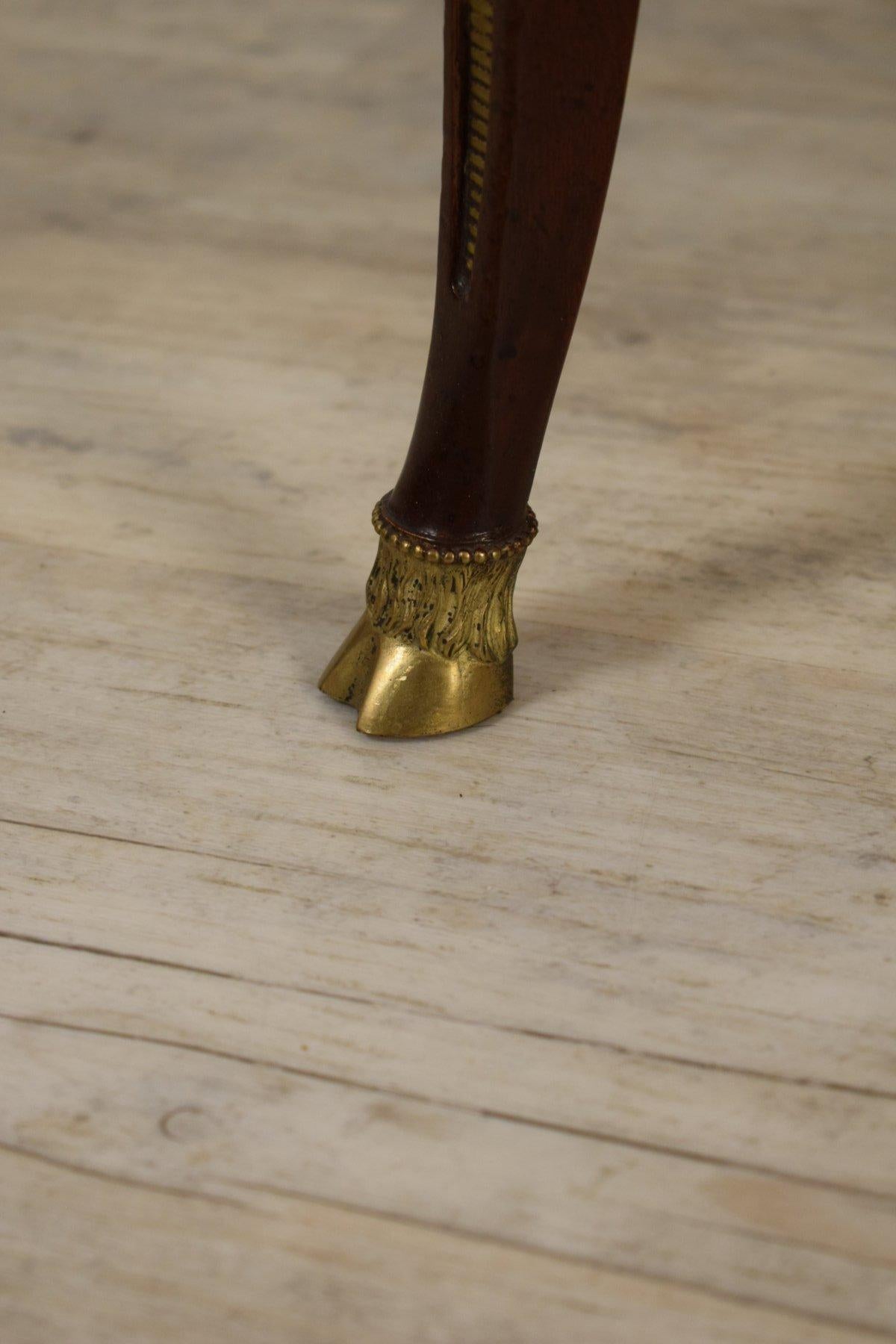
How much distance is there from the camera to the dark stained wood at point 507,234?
0.61 m

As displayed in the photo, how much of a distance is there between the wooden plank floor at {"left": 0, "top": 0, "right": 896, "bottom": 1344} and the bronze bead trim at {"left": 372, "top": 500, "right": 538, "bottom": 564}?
11 centimetres

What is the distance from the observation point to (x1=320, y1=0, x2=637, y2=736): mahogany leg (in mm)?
612

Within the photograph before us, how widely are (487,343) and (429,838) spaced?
25 centimetres

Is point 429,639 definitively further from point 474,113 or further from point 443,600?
point 474,113

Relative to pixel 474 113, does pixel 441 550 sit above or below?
below

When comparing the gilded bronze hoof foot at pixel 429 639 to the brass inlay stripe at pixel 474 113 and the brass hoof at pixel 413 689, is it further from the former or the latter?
the brass inlay stripe at pixel 474 113

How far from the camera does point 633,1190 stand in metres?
0.55

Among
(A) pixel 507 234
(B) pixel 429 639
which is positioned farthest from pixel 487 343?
(B) pixel 429 639

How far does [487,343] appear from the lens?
685 mm

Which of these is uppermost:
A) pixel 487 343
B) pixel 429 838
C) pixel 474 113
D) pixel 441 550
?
pixel 474 113

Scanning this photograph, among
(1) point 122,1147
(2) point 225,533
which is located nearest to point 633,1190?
(1) point 122,1147

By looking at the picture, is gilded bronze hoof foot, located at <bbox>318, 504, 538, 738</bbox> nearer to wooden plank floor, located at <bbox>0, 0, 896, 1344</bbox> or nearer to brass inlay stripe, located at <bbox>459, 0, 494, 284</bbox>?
wooden plank floor, located at <bbox>0, 0, 896, 1344</bbox>

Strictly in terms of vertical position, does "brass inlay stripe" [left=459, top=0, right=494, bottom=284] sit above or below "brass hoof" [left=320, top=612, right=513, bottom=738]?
above

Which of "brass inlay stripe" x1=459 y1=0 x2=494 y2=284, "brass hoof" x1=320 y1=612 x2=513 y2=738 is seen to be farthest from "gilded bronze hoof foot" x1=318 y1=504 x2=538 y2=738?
"brass inlay stripe" x1=459 y1=0 x2=494 y2=284
